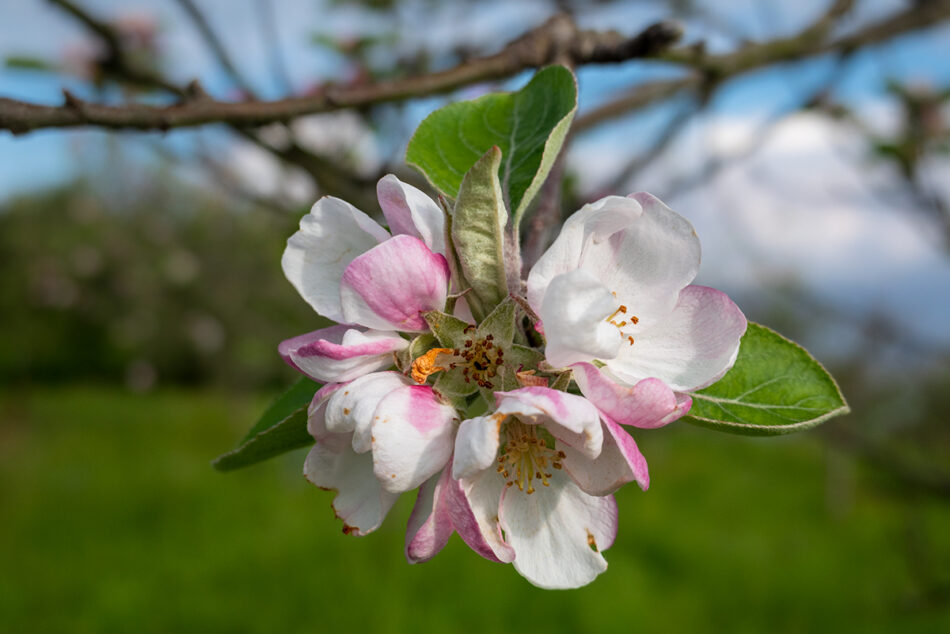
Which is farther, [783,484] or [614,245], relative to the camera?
[783,484]

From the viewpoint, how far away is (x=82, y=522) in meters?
6.23

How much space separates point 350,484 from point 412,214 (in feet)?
0.89

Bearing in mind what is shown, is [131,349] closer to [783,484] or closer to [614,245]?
[783,484]

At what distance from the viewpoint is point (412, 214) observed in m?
0.63

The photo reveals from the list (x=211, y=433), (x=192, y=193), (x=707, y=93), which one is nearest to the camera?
(x=707, y=93)

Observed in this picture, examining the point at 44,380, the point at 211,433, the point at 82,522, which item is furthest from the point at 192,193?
the point at 82,522

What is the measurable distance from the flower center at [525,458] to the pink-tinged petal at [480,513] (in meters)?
0.01

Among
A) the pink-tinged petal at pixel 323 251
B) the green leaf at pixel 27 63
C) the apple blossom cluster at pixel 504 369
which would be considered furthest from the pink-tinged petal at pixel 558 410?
the green leaf at pixel 27 63

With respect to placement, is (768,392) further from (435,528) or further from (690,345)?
(435,528)

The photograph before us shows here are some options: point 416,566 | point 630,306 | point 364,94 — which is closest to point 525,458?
point 630,306

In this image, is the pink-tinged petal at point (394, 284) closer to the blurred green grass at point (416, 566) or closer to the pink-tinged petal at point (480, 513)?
the pink-tinged petal at point (480, 513)

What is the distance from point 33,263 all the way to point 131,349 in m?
2.69

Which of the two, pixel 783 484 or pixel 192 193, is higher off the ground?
pixel 192 193

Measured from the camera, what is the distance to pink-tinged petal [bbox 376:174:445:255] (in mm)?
635
